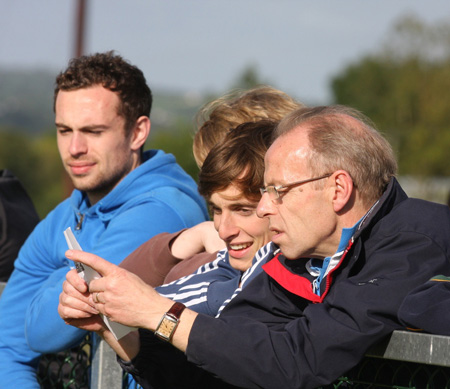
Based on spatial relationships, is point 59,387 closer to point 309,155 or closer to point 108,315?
point 108,315

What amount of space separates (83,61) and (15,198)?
97 centimetres

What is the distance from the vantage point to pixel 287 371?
2.14m

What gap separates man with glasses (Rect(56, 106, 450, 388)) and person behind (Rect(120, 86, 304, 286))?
502 mm

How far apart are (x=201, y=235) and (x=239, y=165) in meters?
0.41

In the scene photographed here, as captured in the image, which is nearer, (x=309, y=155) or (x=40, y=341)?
(x=309, y=155)

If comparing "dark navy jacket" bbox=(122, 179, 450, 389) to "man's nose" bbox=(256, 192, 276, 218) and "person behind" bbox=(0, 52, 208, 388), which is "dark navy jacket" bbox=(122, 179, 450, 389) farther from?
"person behind" bbox=(0, 52, 208, 388)

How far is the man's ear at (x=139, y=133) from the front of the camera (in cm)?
437

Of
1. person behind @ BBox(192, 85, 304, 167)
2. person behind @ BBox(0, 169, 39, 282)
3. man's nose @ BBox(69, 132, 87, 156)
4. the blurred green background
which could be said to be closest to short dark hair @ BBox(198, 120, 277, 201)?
person behind @ BBox(192, 85, 304, 167)

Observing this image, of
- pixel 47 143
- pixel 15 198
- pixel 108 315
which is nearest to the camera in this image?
pixel 108 315

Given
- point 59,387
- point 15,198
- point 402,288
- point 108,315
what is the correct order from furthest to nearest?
point 15,198, point 59,387, point 108,315, point 402,288

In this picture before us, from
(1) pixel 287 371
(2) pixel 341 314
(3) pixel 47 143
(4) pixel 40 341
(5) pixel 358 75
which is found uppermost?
(2) pixel 341 314

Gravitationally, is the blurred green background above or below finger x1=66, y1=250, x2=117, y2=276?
below

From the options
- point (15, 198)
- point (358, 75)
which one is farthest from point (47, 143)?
point (15, 198)

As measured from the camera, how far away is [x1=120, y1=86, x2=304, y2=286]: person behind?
3.03 m
